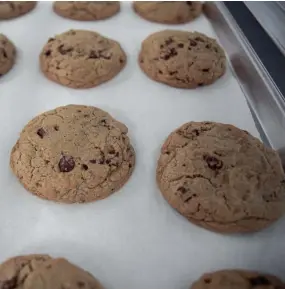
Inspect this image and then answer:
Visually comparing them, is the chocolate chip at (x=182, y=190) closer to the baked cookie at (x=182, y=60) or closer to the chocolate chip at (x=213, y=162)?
the chocolate chip at (x=213, y=162)

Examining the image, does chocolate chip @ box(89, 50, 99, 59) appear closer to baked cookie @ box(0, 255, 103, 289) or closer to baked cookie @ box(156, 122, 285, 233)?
baked cookie @ box(156, 122, 285, 233)

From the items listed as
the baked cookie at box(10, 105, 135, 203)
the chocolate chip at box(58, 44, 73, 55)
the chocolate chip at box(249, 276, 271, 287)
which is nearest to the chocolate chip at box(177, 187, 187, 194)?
the baked cookie at box(10, 105, 135, 203)

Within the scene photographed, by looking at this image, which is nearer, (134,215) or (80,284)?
(80,284)

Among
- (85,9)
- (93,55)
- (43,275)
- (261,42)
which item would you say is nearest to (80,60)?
(93,55)

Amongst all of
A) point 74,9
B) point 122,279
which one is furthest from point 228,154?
point 74,9

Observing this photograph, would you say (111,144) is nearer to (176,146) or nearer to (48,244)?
(176,146)

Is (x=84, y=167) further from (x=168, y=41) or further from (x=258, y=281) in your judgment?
(x=168, y=41)

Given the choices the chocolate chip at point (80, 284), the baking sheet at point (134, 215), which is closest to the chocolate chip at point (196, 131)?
the baking sheet at point (134, 215)
